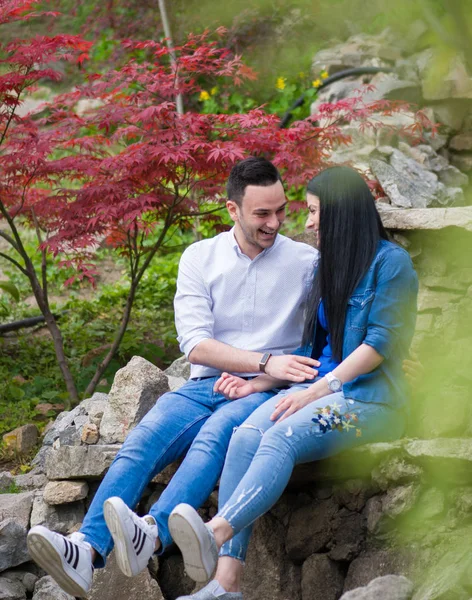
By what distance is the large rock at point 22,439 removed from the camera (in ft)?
14.3

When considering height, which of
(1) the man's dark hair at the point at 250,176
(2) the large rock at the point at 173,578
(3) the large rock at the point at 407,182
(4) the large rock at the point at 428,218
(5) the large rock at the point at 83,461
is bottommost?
(2) the large rock at the point at 173,578

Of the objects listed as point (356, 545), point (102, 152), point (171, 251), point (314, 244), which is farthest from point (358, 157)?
point (356, 545)

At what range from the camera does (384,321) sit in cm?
279

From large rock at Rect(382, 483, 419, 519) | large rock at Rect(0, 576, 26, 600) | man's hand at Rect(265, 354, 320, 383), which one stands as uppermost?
man's hand at Rect(265, 354, 320, 383)

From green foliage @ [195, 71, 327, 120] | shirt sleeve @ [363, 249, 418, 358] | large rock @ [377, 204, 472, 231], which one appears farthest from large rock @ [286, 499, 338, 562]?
green foliage @ [195, 71, 327, 120]

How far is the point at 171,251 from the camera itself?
725cm

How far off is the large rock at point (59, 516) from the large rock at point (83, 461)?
0.47 ft

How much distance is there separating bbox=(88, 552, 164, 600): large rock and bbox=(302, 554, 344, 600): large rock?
625 millimetres

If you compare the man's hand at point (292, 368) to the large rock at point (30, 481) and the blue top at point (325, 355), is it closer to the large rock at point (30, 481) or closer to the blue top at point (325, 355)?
the blue top at point (325, 355)

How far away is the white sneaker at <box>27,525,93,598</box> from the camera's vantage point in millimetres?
2398

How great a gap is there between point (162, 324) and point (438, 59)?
5172 mm

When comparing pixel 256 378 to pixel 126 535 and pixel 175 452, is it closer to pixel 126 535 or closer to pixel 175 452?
pixel 175 452

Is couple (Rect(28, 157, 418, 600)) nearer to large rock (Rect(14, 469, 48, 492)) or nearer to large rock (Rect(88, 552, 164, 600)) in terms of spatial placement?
large rock (Rect(88, 552, 164, 600))

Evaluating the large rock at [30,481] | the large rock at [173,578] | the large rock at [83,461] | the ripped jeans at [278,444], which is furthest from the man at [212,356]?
the large rock at [30,481]
